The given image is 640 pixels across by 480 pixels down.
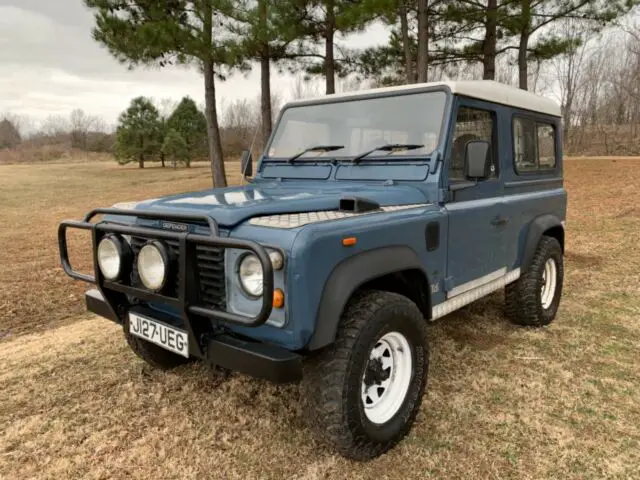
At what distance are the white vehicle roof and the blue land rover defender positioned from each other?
0.02m

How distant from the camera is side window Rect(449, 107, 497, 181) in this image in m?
3.24

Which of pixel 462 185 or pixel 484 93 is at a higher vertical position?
pixel 484 93

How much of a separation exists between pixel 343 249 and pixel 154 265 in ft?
3.08

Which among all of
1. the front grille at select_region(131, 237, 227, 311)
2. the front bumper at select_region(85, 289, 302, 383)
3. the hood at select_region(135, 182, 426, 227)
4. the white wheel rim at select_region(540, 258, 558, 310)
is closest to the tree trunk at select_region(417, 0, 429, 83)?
the white wheel rim at select_region(540, 258, 558, 310)

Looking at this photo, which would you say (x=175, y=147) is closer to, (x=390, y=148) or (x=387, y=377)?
(x=390, y=148)

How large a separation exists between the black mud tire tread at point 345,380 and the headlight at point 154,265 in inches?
32.6

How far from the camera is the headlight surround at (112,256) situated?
260cm

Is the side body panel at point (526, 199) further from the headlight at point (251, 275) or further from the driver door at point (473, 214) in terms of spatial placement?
the headlight at point (251, 275)

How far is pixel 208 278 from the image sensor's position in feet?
7.86

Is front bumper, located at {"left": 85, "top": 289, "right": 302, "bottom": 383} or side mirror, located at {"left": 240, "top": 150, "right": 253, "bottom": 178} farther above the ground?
side mirror, located at {"left": 240, "top": 150, "right": 253, "bottom": 178}

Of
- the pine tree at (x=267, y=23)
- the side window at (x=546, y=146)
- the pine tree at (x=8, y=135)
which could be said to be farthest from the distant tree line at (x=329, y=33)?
the pine tree at (x=8, y=135)

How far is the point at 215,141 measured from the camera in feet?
51.9

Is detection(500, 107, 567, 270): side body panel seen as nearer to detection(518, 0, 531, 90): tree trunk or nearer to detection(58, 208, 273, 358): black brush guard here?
detection(58, 208, 273, 358): black brush guard

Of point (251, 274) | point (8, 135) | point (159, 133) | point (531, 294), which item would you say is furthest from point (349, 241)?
point (8, 135)
